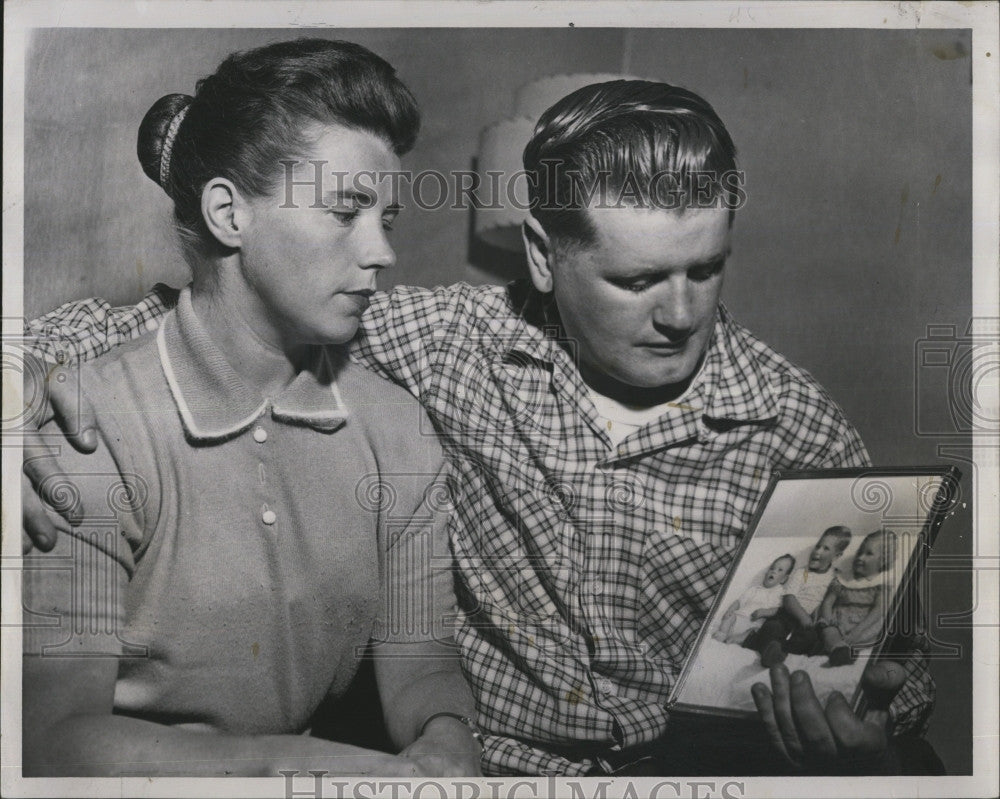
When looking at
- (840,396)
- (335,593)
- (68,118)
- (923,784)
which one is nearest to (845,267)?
(840,396)

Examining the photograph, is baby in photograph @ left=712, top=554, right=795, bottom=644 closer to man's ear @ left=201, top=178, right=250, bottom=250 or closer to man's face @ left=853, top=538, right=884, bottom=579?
man's face @ left=853, top=538, right=884, bottom=579

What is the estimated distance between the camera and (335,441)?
2.15 m

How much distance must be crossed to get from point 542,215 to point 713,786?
47.5 inches

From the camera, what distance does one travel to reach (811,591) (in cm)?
220

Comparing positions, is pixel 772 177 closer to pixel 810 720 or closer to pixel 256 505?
pixel 810 720

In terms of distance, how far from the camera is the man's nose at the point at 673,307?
2.13 m

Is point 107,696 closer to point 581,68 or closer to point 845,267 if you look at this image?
point 581,68

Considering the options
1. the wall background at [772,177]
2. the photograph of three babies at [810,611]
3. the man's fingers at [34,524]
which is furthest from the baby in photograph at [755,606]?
the man's fingers at [34,524]

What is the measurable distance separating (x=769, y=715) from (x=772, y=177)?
110 centimetres

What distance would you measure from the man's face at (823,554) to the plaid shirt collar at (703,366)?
28 cm

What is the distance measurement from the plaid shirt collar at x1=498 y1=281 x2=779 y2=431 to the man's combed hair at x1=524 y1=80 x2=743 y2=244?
0.16 metres

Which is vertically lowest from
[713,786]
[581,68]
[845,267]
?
[713,786]

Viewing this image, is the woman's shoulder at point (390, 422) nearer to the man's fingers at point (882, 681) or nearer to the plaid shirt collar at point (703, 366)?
the plaid shirt collar at point (703, 366)

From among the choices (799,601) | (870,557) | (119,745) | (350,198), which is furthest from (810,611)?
(119,745)
